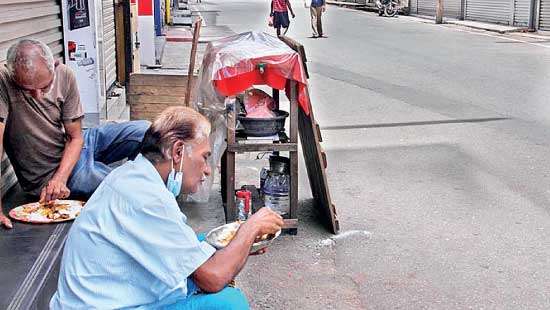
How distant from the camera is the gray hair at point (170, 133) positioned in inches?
107

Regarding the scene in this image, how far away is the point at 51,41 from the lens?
7.03 m

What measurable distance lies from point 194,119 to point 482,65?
13.8 meters

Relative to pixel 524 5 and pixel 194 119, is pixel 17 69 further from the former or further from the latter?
pixel 524 5

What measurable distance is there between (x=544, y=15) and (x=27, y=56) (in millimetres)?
21103

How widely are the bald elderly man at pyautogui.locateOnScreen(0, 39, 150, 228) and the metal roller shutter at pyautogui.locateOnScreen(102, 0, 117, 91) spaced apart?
18.1 feet

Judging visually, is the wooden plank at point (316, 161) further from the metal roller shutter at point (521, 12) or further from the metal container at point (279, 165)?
the metal roller shutter at point (521, 12)

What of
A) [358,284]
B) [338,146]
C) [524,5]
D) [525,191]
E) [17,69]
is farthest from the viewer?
[524,5]

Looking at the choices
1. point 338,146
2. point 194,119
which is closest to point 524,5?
point 338,146

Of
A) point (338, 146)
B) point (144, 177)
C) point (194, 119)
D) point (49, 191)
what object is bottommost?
point (338, 146)

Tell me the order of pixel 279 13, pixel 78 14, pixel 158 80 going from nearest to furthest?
1. pixel 78 14
2. pixel 158 80
3. pixel 279 13

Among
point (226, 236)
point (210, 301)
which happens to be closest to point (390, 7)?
point (226, 236)

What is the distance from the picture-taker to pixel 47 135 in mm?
5012

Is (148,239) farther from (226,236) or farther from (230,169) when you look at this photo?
(230,169)

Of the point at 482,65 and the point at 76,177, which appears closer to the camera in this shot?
the point at 76,177
